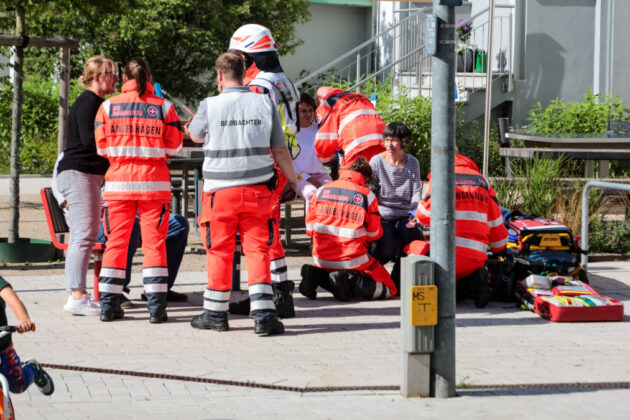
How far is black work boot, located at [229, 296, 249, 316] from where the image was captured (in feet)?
27.8

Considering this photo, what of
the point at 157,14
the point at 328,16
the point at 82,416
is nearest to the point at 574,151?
the point at 82,416

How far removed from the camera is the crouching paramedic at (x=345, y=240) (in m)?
8.93

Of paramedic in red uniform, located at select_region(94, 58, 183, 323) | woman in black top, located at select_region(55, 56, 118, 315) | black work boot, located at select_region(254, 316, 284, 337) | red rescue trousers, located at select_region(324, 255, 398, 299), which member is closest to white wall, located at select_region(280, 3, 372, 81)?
red rescue trousers, located at select_region(324, 255, 398, 299)

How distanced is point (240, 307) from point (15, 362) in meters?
3.76

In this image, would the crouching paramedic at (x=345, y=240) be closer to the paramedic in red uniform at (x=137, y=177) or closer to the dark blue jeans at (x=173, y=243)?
the dark blue jeans at (x=173, y=243)

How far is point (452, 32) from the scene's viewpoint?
19.6 ft

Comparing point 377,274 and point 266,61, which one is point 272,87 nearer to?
point 266,61

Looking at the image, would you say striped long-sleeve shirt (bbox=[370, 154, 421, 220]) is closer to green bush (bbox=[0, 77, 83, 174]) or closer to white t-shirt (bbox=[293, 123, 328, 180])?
white t-shirt (bbox=[293, 123, 328, 180])

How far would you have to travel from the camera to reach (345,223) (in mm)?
8961

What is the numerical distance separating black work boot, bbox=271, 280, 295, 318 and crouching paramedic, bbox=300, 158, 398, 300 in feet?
2.36

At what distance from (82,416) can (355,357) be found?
1980mm

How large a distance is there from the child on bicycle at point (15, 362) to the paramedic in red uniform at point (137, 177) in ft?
10.00

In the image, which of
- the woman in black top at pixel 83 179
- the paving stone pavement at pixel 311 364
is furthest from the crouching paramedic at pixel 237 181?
the woman in black top at pixel 83 179

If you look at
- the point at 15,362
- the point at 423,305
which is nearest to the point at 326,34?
the point at 423,305
